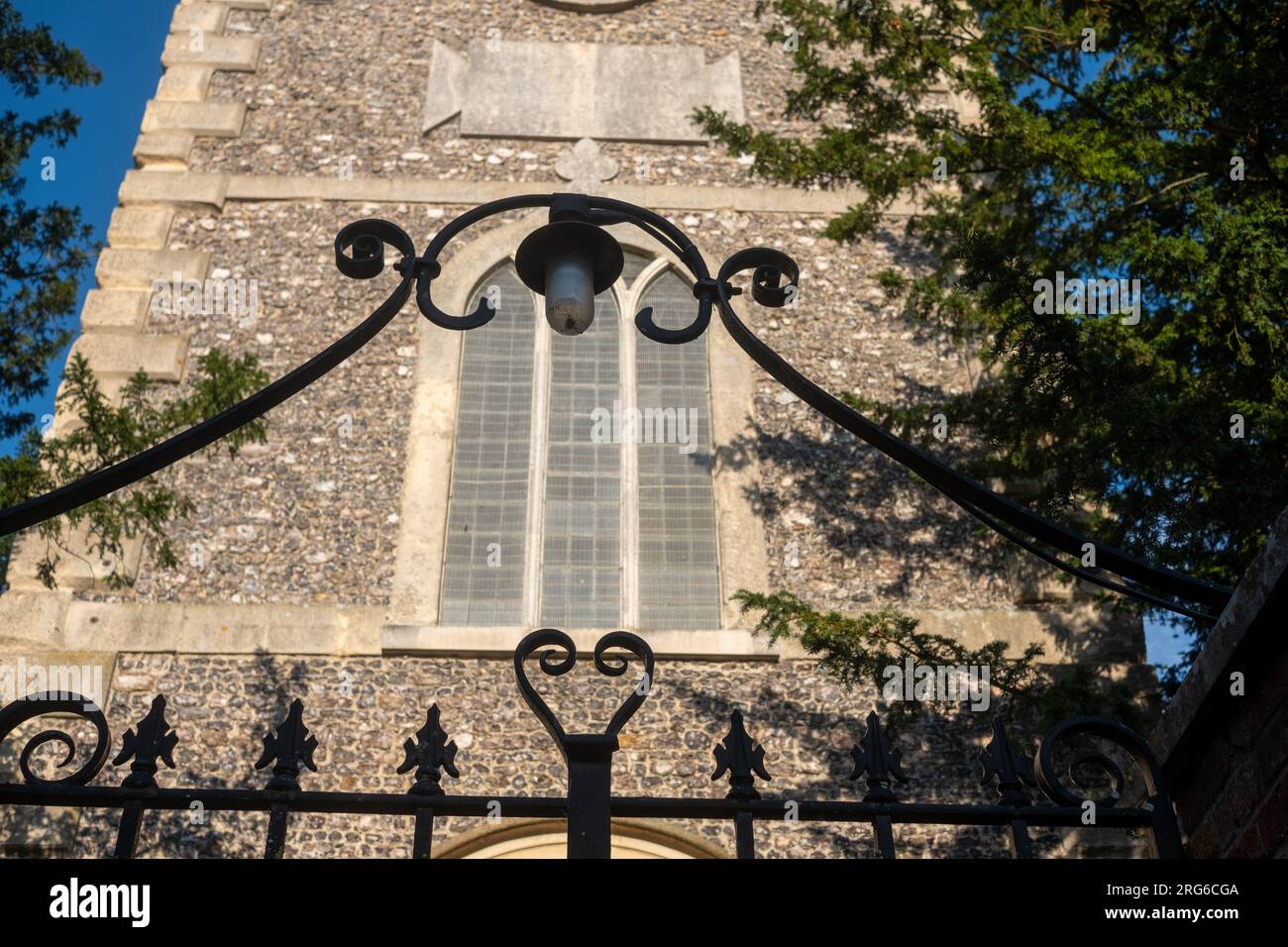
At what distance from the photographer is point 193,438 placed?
317cm

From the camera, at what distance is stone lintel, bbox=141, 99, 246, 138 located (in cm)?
1066

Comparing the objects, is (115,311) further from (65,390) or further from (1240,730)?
(1240,730)

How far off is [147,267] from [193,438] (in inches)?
284

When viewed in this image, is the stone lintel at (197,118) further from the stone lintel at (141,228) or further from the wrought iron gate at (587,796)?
the wrought iron gate at (587,796)

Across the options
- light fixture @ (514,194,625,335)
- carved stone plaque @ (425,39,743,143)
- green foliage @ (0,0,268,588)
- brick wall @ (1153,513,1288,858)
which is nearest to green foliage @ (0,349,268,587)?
green foliage @ (0,0,268,588)

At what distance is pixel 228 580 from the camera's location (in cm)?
810

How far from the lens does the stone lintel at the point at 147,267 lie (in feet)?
32.0

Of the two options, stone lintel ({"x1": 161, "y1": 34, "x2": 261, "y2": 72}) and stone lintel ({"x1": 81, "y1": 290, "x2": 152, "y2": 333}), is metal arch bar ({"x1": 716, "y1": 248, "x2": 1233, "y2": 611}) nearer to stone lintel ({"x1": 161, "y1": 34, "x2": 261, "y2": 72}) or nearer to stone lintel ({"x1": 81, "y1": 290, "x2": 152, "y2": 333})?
stone lintel ({"x1": 81, "y1": 290, "x2": 152, "y2": 333})

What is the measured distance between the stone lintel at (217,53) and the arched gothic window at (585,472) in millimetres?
3101

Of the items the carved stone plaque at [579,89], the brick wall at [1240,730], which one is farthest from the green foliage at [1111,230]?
the brick wall at [1240,730]

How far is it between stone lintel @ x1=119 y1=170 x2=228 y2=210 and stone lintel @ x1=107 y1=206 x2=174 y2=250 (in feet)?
0.30

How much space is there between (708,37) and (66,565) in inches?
261

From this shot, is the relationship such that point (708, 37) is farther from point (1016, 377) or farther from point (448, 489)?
point (1016, 377)

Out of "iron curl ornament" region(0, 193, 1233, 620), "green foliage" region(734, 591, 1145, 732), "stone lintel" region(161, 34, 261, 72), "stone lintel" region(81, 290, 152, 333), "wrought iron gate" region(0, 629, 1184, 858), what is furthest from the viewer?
"stone lintel" region(161, 34, 261, 72)
